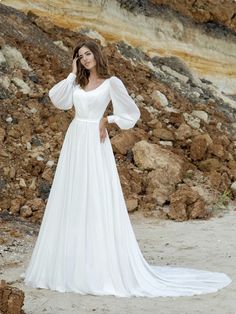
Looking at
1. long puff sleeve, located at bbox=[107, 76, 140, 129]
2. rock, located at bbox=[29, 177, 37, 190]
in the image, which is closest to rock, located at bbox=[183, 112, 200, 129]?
rock, located at bbox=[29, 177, 37, 190]

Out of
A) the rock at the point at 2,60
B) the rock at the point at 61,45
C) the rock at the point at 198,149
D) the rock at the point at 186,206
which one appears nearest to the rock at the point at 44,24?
the rock at the point at 61,45

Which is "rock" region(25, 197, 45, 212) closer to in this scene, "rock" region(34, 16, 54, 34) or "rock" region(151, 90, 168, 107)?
"rock" region(151, 90, 168, 107)

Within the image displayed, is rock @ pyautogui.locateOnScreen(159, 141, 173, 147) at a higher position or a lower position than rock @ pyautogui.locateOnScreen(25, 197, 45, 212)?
higher

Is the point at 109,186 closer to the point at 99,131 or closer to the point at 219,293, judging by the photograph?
the point at 99,131

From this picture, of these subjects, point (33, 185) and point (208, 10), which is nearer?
point (33, 185)

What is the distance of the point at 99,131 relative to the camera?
6.45 m

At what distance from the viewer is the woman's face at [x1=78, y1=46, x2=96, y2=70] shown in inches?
252

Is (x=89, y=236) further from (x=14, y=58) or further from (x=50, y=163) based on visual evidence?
(x=14, y=58)

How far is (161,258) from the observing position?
799 centimetres

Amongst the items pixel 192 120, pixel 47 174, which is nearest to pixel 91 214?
pixel 47 174

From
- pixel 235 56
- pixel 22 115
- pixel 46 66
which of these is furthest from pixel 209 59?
pixel 22 115

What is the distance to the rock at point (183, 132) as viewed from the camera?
12302 mm

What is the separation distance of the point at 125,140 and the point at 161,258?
150 inches

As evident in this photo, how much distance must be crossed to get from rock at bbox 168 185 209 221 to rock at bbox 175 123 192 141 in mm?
2074
